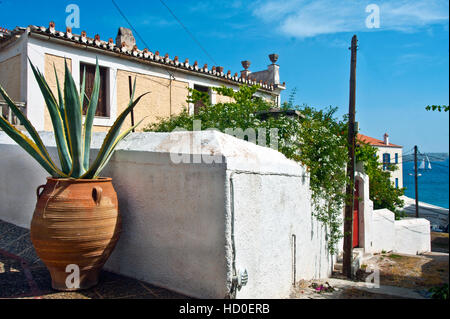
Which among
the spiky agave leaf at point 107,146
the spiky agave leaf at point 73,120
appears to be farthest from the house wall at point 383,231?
the spiky agave leaf at point 73,120

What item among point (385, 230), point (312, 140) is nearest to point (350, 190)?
point (312, 140)

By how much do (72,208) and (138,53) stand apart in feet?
24.0

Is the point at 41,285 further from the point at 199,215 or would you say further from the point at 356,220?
the point at 356,220

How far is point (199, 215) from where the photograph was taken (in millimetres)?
3414

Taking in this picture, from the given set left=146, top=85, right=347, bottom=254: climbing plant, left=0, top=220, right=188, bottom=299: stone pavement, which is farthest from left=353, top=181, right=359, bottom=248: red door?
left=0, top=220, right=188, bottom=299: stone pavement

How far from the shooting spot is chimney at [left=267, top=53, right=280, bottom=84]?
561 inches

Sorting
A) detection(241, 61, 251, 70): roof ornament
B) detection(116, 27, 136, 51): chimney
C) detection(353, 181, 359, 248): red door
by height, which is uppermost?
detection(241, 61, 251, 70): roof ornament

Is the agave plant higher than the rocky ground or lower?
higher

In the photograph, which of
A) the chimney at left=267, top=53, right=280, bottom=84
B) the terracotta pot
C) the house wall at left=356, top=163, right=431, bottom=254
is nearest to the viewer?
the terracotta pot

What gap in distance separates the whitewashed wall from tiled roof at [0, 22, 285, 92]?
4.70m

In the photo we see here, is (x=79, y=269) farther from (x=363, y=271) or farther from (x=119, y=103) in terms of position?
(x=363, y=271)

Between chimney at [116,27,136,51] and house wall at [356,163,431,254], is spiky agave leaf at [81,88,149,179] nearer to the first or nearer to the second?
chimney at [116,27,136,51]

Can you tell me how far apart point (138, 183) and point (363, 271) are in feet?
26.2

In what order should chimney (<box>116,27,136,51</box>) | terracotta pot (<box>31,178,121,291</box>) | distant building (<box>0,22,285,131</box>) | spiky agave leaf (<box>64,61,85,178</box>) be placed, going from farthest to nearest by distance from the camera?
chimney (<box>116,27,136,51</box>) < distant building (<box>0,22,285,131</box>) < spiky agave leaf (<box>64,61,85,178</box>) < terracotta pot (<box>31,178,121,291</box>)
